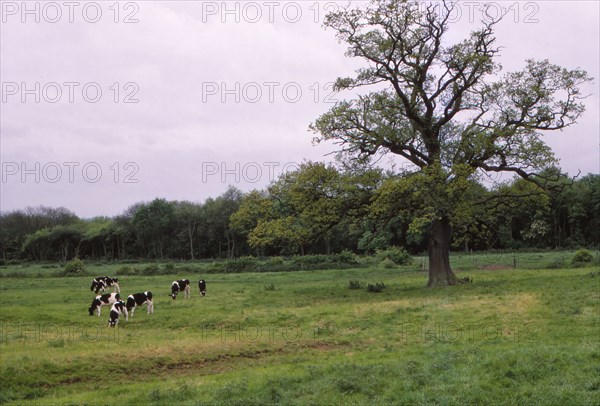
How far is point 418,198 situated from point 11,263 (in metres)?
91.8

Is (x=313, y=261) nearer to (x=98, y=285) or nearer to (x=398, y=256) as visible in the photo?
(x=398, y=256)

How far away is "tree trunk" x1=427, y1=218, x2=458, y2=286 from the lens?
102 feet

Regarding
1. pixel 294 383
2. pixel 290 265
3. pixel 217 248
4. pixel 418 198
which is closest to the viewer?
pixel 294 383

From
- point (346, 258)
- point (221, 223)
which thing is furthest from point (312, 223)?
point (221, 223)

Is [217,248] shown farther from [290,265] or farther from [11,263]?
[290,265]

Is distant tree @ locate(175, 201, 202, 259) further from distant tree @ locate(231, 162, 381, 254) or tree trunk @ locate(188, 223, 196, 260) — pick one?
distant tree @ locate(231, 162, 381, 254)

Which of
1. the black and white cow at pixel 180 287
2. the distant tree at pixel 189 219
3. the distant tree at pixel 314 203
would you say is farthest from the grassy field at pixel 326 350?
the distant tree at pixel 189 219

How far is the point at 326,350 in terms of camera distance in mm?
16719

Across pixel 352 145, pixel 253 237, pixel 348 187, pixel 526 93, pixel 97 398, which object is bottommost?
pixel 97 398

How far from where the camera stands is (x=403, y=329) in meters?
19.1

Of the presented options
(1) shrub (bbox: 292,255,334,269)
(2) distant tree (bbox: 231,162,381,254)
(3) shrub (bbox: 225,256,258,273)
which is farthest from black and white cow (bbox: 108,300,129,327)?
(1) shrub (bbox: 292,255,334,269)

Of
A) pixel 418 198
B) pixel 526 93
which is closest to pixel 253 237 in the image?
pixel 418 198

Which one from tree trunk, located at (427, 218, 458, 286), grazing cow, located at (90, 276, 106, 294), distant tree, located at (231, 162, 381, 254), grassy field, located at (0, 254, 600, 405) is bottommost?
grassy field, located at (0, 254, 600, 405)

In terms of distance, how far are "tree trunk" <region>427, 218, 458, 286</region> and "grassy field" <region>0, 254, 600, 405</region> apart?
273 cm
